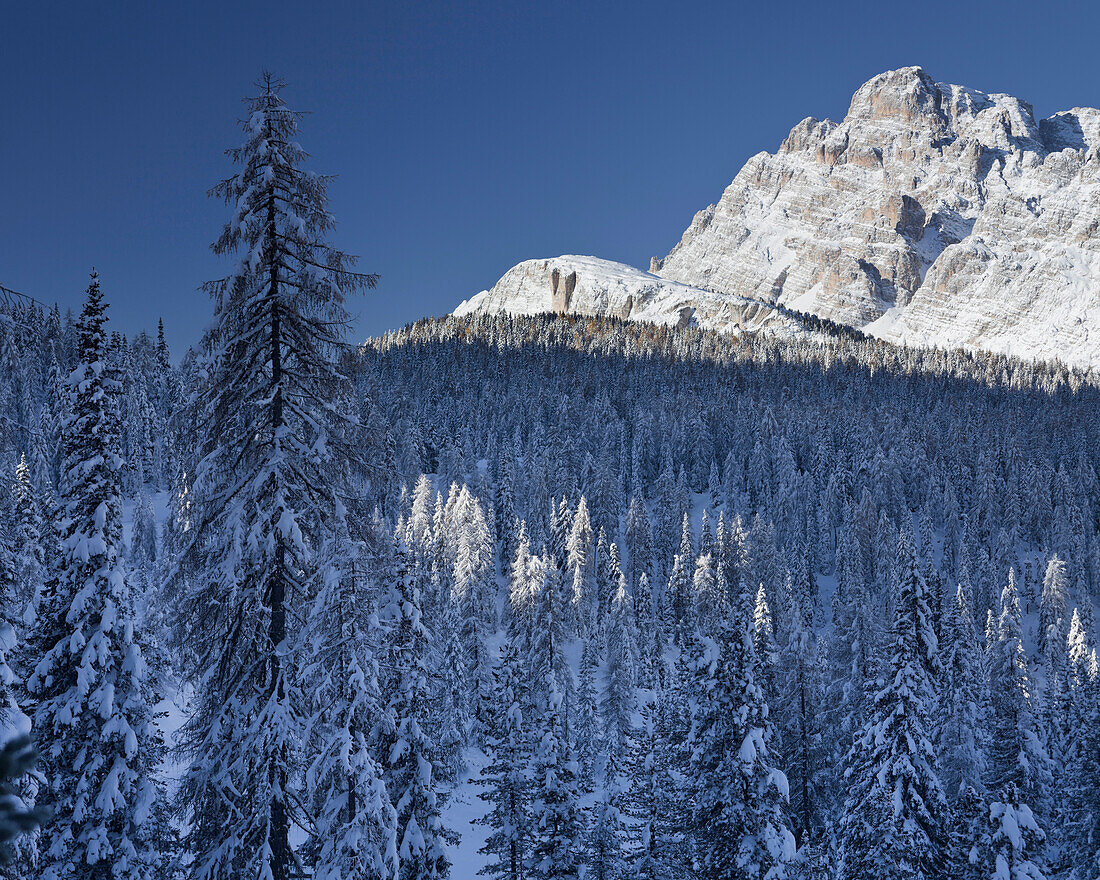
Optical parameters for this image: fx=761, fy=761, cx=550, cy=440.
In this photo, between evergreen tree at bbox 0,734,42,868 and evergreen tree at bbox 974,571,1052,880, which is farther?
evergreen tree at bbox 974,571,1052,880

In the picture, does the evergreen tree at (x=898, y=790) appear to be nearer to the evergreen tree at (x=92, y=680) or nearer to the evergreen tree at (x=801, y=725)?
the evergreen tree at (x=801, y=725)

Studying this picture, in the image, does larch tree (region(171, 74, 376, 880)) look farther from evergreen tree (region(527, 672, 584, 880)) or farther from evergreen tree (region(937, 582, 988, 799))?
evergreen tree (region(937, 582, 988, 799))

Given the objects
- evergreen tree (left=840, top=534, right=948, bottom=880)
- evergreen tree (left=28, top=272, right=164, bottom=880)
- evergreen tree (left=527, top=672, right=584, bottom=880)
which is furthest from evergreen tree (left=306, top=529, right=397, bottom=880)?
evergreen tree (left=840, top=534, right=948, bottom=880)

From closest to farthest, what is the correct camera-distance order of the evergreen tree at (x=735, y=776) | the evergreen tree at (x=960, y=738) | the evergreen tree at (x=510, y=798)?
1. the evergreen tree at (x=735, y=776)
2. the evergreen tree at (x=510, y=798)
3. the evergreen tree at (x=960, y=738)

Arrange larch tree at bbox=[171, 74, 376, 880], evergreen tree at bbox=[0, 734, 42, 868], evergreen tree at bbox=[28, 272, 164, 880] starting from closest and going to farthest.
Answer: evergreen tree at bbox=[0, 734, 42, 868] < larch tree at bbox=[171, 74, 376, 880] < evergreen tree at bbox=[28, 272, 164, 880]

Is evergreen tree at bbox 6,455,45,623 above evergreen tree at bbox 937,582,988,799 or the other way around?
above

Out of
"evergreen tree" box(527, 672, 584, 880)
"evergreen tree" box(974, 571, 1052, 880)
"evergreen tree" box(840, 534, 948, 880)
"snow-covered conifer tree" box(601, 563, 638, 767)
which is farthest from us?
"snow-covered conifer tree" box(601, 563, 638, 767)

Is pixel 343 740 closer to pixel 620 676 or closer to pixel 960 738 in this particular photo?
pixel 960 738

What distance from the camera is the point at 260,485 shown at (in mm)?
11570

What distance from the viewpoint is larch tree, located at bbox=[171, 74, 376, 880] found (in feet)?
37.4

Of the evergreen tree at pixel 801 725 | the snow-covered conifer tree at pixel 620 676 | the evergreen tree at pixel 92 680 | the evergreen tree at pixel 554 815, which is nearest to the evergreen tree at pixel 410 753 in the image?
the evergreen tree at pixel 554 815

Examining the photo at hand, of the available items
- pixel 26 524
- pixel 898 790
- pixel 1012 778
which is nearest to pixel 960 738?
pixel 1012 778

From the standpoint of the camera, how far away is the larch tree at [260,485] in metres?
11.4

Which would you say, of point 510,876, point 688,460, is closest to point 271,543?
point 510,876
